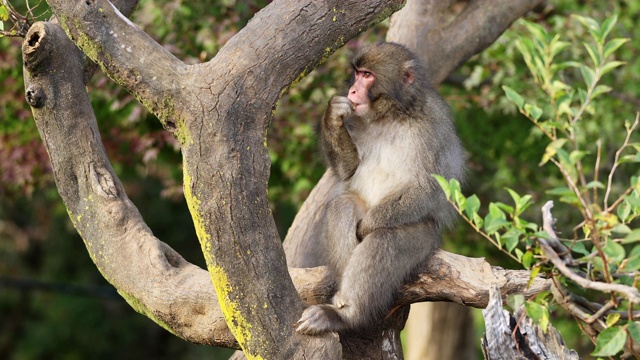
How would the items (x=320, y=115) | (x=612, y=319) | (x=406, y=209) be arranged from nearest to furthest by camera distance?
1. (x=612, y=319)
2. (x=406, y=209)
3. (x=320, y=115)

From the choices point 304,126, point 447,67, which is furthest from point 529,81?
point 304,126

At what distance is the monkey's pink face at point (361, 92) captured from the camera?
4.10 metres

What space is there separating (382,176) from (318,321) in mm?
1049

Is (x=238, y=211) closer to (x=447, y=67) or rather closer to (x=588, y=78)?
(x=588, y=78)

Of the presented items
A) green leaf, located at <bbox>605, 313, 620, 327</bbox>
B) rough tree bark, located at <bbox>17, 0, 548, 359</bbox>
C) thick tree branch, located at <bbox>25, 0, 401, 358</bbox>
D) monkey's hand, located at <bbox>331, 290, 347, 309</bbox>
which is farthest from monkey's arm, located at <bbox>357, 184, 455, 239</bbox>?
green leaf, located at <bbox>605, 313, 620, 327</bbox>

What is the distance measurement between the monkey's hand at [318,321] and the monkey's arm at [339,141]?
921 millimetres

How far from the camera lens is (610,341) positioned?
222cm

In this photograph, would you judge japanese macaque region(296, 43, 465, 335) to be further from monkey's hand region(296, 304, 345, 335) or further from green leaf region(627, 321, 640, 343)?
green leaf region(627, 321, 640, 343)

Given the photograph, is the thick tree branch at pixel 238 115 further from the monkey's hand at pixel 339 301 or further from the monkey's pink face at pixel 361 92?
the monkey's pink face at pixel 361 92

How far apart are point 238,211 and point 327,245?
1057mm

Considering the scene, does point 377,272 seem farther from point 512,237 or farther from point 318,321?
point 512,237

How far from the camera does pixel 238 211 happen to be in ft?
9.78

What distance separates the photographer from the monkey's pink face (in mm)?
4102

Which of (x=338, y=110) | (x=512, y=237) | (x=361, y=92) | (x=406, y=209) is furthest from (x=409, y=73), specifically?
(x=512, y=237)
